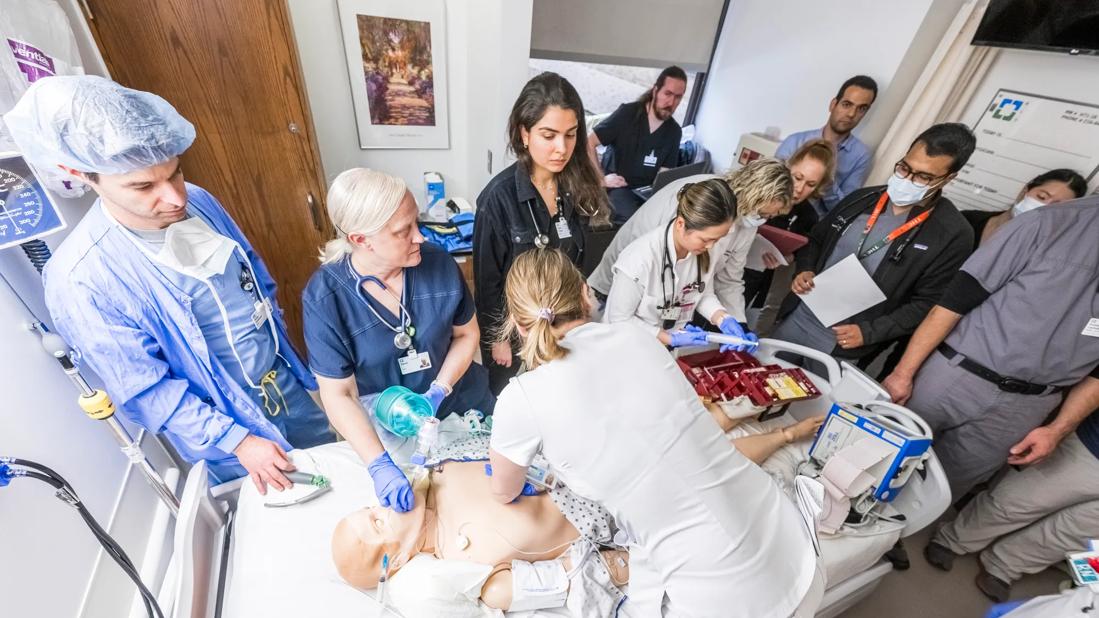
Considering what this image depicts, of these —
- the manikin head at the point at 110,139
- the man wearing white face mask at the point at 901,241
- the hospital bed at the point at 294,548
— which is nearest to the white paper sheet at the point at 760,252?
the man wearing white face mask at the point at 901,241

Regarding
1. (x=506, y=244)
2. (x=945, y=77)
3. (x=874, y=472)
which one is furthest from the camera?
(x=945, y=77)

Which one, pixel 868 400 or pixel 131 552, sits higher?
pixel 868 400

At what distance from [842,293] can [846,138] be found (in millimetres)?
1517

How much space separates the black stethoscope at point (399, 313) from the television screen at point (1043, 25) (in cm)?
333

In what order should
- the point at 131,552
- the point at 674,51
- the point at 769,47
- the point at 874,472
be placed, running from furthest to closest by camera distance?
1. the point at 674,51
2. the point at 769,47
3. the point at 874,472
4. the point at 131,552

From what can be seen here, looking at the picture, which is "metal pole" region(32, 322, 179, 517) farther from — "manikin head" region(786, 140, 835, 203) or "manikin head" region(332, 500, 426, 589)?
"manikin head" region(786, 140, 835, 203)

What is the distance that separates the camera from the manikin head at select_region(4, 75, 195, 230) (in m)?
0.93

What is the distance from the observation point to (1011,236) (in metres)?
1.51

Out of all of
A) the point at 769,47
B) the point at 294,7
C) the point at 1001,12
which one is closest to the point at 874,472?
the point at 1001,12

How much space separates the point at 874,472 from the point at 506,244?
153 cm

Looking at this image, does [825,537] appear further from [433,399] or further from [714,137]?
[714,137]

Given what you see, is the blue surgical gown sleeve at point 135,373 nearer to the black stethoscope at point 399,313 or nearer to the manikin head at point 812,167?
the black stethoscope at point 399,313

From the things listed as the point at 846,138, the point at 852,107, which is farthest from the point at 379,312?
the point at 846,138

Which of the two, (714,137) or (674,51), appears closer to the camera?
(674,51)
